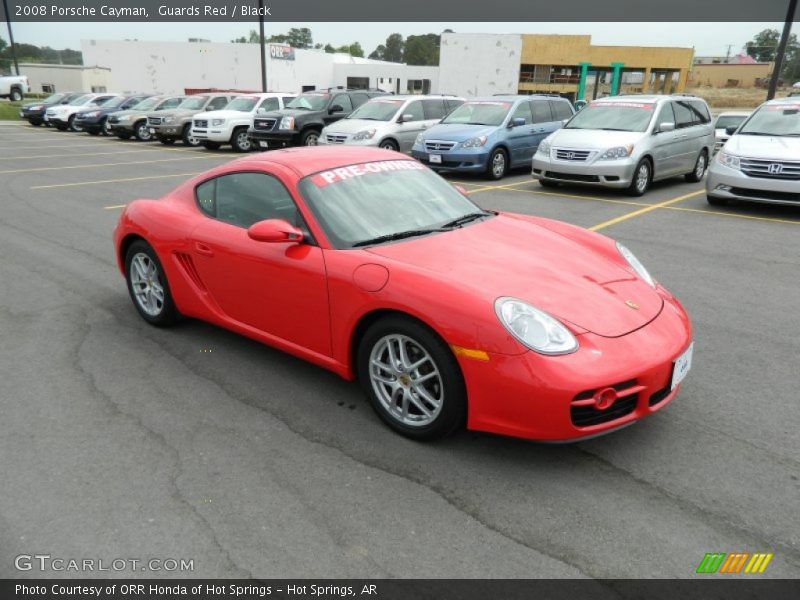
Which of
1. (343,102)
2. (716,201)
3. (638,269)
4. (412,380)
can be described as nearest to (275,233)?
(412,380)

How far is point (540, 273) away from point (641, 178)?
340 inches

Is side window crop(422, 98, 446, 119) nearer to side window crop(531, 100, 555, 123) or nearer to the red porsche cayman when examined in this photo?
side window crop(531, 100, 555, 123)

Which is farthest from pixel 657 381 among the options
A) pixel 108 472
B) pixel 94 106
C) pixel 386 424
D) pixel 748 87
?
pixel 748 87

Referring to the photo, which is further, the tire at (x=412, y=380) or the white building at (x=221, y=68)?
the white building at (x=221, y=68)

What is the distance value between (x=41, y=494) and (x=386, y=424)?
5.56 ft

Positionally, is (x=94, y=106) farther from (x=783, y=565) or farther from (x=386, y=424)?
(x=783, y=565)

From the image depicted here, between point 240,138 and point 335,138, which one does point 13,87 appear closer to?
point 240,138

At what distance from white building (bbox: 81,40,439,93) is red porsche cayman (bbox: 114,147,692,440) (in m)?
50.1

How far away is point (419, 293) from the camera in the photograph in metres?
3.12

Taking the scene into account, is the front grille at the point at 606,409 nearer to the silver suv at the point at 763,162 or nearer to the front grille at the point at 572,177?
the silver suv at the point at 763,162

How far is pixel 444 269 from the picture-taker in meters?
3.27

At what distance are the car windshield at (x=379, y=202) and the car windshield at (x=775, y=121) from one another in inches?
310

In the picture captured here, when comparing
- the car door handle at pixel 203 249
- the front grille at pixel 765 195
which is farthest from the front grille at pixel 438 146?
the car door handle at pixel 203 249

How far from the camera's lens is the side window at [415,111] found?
50.2ft
